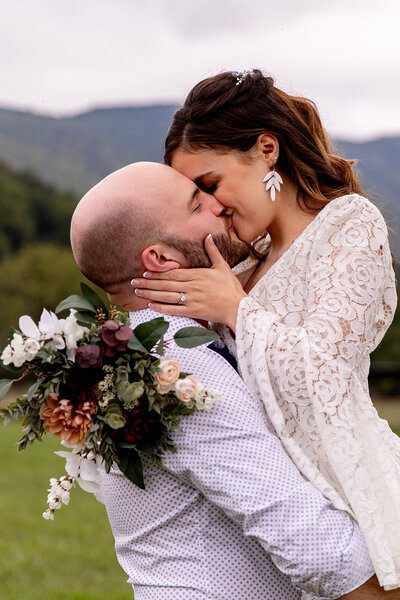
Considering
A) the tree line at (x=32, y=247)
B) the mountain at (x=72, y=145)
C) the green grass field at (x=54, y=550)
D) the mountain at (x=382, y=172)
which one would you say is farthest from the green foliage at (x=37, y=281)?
the green grass field at (x=54, y=550)

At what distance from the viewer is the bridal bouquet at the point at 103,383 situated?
2.76 m

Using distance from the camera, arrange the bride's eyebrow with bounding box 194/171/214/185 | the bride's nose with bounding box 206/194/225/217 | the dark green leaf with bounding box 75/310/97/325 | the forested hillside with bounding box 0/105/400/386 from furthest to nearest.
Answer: the forested hillside with bounding box 0/105/400/386, the bride's eyebrow with bounding box 194/171/214/185, the bride's nose with bounding box 206/194/225/217, the dark green leaf with bounding box 75/310/97/325

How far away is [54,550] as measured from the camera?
1023cm

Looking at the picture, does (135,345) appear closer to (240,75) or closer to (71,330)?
(71,330)

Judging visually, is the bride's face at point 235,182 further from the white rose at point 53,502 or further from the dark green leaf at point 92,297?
the white rose at point 53,502

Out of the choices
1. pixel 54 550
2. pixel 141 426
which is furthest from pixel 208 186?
pixel 54 550

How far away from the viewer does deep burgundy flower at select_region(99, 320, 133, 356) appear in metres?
2.76

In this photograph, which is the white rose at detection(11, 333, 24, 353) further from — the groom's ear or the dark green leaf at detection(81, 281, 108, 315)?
the groom's ear

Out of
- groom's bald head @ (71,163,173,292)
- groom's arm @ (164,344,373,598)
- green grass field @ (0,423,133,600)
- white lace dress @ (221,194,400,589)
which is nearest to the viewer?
groom's arm @ (164,344,373,598)

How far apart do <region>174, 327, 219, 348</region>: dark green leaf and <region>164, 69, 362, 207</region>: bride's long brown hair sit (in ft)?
3.29

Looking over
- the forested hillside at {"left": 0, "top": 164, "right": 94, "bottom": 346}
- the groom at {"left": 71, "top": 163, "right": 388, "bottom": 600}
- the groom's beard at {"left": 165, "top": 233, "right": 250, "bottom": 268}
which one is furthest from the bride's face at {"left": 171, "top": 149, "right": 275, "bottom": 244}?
the forested hillside at {"left": 0, "top": 164, "right": 94, "bottom": 346}

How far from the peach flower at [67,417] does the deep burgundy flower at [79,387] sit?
0.02 meters

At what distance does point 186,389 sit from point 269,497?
1.36ft

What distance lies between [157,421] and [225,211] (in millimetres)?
1036
